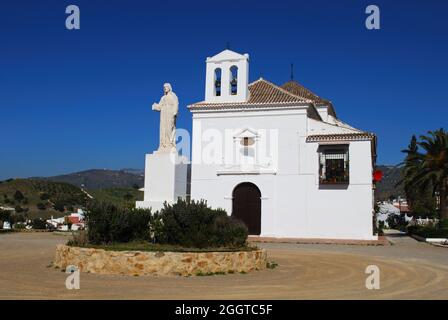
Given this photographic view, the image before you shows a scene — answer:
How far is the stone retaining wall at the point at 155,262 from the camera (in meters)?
10.0

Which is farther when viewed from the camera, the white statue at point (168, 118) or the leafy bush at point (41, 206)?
the leafy bush at point (41, 206)

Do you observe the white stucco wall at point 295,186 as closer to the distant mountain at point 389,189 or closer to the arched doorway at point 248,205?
the arched doorway at point 248,205

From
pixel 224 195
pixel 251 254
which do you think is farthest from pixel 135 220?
pixel 224 195

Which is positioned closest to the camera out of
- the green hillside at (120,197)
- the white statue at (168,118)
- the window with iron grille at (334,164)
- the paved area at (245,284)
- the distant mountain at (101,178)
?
the paved area at (245,284)

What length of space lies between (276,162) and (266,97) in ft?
13.2

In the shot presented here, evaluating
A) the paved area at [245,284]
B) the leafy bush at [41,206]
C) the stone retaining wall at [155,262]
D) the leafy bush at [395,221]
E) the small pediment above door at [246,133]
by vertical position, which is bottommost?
the leafy bush at [395,221]

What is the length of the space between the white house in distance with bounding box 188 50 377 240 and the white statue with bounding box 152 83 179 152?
1402 cm

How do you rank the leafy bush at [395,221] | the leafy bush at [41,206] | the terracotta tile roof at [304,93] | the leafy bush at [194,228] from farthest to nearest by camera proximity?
the leafy bush at [41,206] < the leafy bush at [395,221] < the terracotta tile roof at [304,93] < the leafy bush at [194,228]

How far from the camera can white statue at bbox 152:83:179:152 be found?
13602 mm

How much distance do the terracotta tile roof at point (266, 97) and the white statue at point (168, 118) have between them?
14424mm

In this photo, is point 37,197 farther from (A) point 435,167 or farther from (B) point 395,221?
(A) point 435,167

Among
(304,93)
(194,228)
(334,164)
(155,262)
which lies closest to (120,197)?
(304,93)

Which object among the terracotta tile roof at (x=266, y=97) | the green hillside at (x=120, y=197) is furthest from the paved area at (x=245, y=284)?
the terracotta tile roof at (x=266, y=97)

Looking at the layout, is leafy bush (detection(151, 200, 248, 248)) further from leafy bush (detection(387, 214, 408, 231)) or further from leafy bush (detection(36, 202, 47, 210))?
leafy bush (detection(36, 202, 47, 210))
